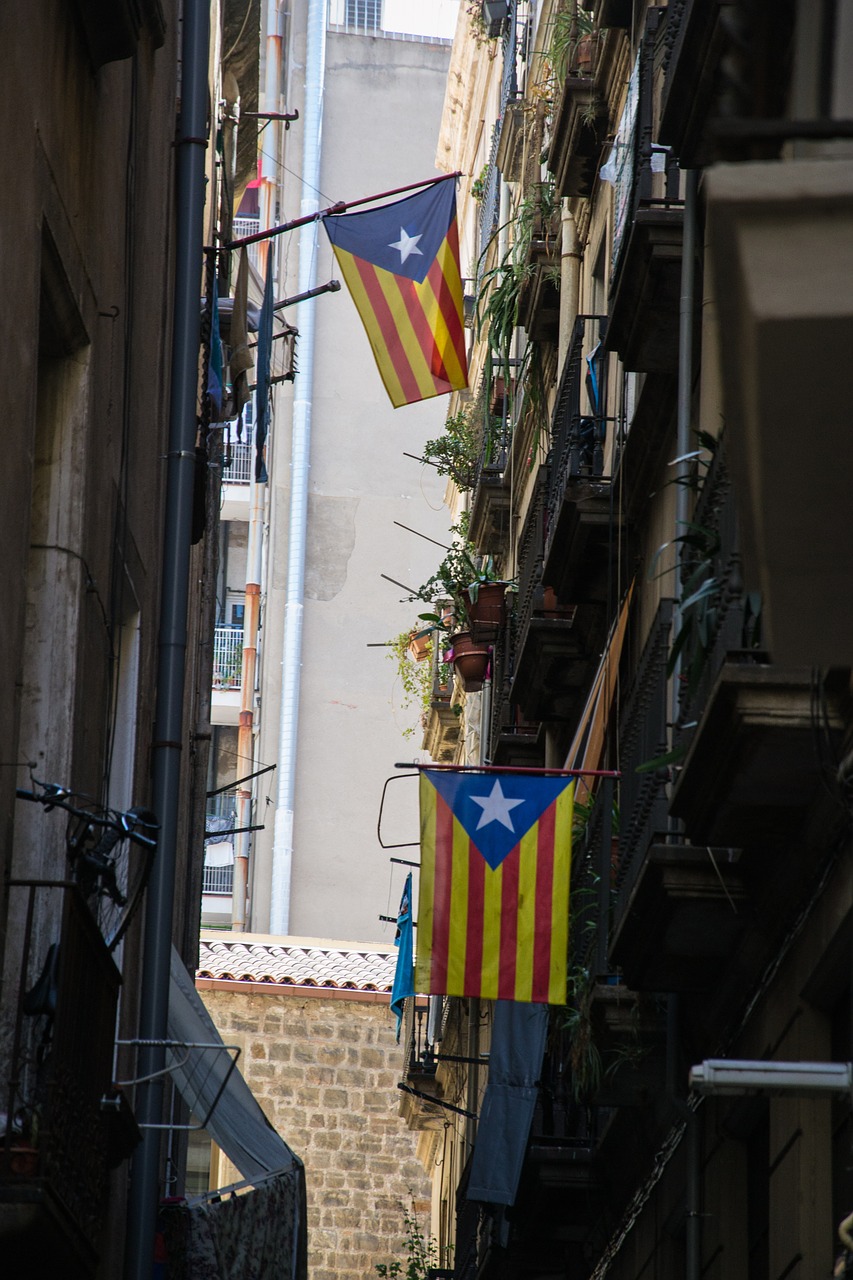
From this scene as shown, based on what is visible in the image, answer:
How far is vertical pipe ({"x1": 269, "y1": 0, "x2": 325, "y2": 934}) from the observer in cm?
4322

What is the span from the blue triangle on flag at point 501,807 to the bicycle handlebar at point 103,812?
13.1ft

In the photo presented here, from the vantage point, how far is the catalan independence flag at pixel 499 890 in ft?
43.3

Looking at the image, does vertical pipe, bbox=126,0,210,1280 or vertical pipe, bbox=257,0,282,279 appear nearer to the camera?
vertical pipe, bbox=126,0,210,1280

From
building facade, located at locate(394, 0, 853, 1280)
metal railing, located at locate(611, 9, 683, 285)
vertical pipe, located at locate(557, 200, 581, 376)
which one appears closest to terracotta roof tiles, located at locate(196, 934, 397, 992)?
building facade, located at locate(394, 0, 853, 1280)

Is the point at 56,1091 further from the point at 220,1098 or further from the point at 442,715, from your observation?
the point at 442,715

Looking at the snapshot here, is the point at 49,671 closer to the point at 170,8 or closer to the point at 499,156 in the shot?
the point at 170,8

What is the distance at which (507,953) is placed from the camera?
1328cm

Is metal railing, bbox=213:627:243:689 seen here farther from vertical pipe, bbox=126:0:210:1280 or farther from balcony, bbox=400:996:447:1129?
vertical pipe, bbox=126:0:210:1280

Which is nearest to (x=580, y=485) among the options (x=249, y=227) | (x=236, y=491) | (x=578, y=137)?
(x=578, y=137)

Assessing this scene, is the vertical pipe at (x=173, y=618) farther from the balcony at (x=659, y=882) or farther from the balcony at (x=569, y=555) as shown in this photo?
the balcony at (x=569, y=555)

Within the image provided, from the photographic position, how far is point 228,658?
45.1 metres

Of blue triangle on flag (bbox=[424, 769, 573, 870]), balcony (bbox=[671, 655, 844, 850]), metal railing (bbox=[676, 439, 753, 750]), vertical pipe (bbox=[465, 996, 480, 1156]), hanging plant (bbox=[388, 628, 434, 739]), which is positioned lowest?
vertical pipe (bbox=[465, 996, 480, 1156])

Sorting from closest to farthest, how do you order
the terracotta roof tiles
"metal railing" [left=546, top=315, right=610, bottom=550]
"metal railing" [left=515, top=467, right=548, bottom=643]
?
"metal railing" [left=546, top=315, right=610, bottom=550], "metal railing" [left=515, top=467, right=548, bottom=643], the terracotta roof tiles

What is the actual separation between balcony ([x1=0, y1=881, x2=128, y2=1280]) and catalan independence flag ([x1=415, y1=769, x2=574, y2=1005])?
14.7 ft
